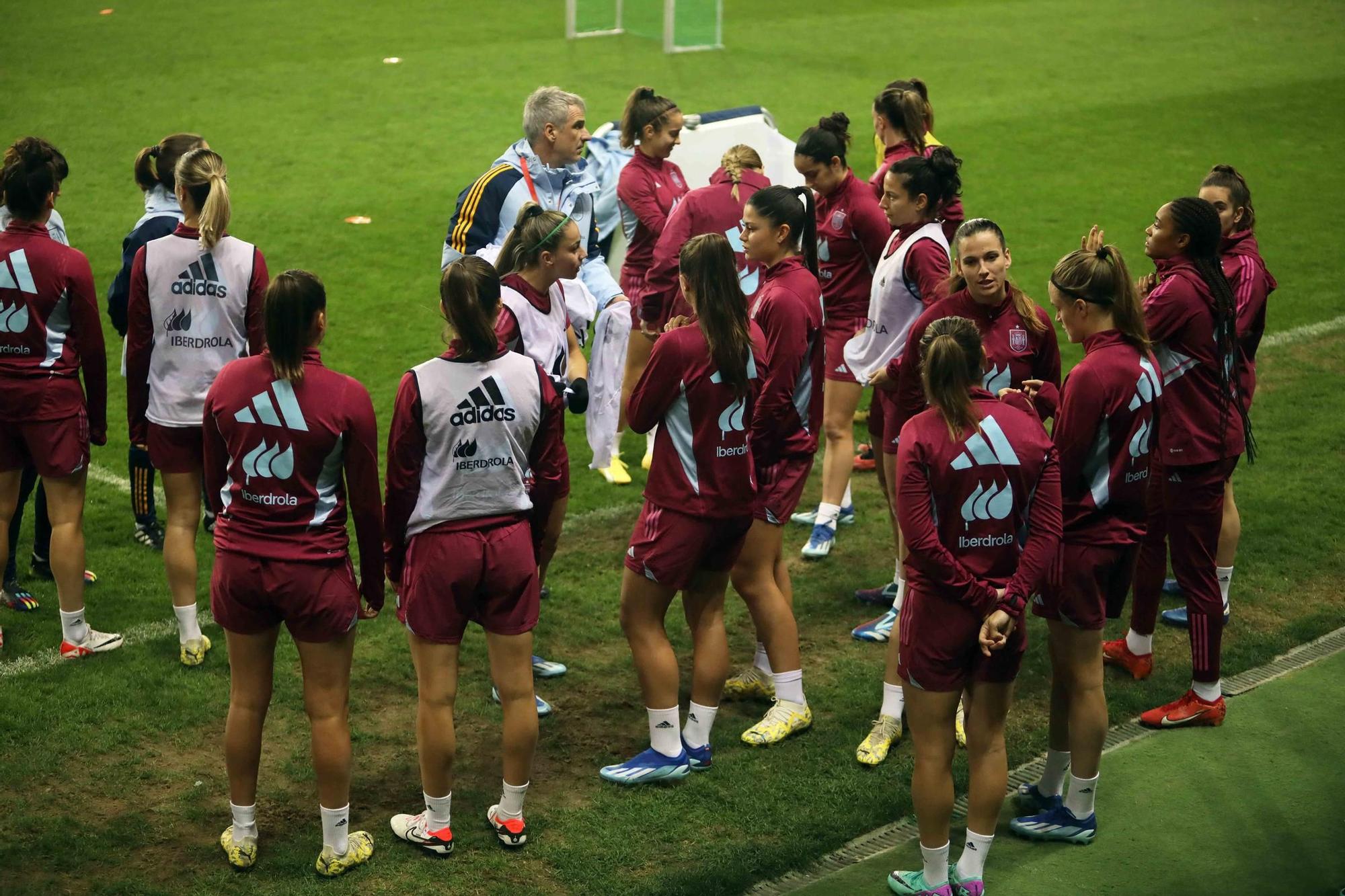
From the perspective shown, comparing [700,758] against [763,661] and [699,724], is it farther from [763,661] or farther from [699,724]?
[763,661]

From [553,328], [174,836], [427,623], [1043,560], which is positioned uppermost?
[553,328]

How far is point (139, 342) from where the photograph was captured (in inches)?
209

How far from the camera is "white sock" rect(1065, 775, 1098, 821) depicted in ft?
15.0

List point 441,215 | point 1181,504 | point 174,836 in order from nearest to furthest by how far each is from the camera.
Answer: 1. point 174,836
2. point 1181,504
3. point 441,215

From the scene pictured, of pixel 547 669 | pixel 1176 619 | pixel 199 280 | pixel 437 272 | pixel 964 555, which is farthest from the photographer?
Answer: pixel 437 272

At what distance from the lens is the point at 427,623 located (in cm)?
428

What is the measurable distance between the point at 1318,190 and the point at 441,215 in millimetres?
8289

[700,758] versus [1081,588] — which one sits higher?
[1081,588]

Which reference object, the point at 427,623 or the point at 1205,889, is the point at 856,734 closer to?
the point at 1205,889

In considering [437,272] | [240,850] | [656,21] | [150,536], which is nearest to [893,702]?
[240,850]

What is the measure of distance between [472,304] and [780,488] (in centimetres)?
161

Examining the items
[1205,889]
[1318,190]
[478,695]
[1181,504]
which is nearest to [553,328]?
[478,695]

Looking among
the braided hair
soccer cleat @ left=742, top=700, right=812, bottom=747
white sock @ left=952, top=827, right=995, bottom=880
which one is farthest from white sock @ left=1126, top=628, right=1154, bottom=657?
white sock @ left=952, top=827, right=995, bottom=880

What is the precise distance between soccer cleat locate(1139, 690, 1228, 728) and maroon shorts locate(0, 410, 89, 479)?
4.35 metres
